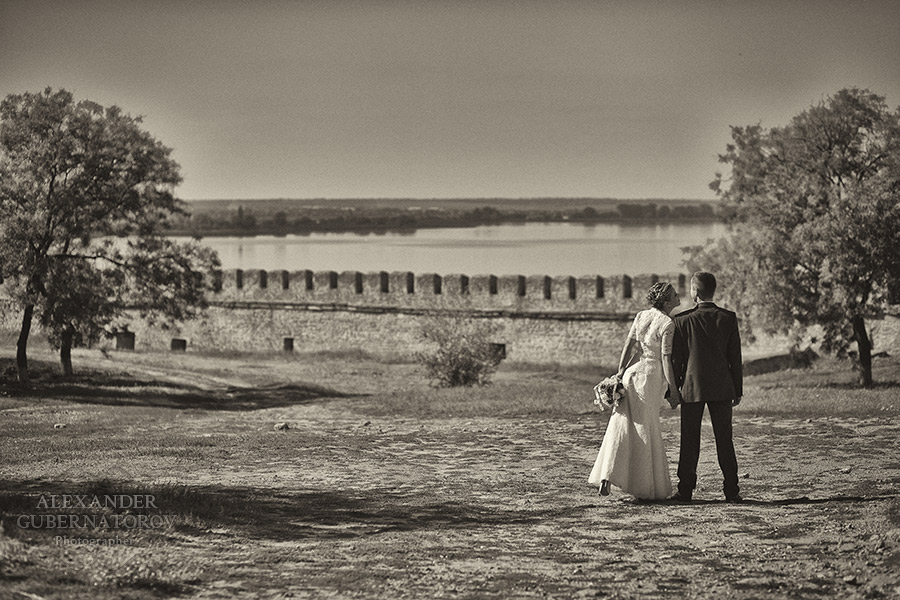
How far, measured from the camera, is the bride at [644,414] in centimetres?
758

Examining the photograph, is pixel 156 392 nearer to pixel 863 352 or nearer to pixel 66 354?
pixel 66 354

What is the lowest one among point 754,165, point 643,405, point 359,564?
point 359,564

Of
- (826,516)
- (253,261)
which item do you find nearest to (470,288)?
(253,261)

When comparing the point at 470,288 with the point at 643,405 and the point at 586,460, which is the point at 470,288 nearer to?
the point at 586,460

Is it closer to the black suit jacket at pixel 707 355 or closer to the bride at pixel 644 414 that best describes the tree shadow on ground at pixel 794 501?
the bride at pixel 644 414

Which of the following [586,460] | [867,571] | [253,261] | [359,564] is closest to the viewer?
[867,571]

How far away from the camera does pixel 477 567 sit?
5.99m

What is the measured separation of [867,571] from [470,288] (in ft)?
79.2

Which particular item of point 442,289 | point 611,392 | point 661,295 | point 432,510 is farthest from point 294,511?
point 442,289

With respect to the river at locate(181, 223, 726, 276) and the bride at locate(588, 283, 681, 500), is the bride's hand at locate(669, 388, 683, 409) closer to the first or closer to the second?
the bride at locate(588, 283, 681, 500)

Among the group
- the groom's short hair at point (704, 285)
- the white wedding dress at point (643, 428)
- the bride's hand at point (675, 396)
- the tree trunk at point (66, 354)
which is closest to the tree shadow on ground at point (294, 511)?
the white wedding dress at point (643, 428)

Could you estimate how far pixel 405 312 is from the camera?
1192 inches

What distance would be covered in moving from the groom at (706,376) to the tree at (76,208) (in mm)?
12695

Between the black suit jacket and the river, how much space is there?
99.5 ft
